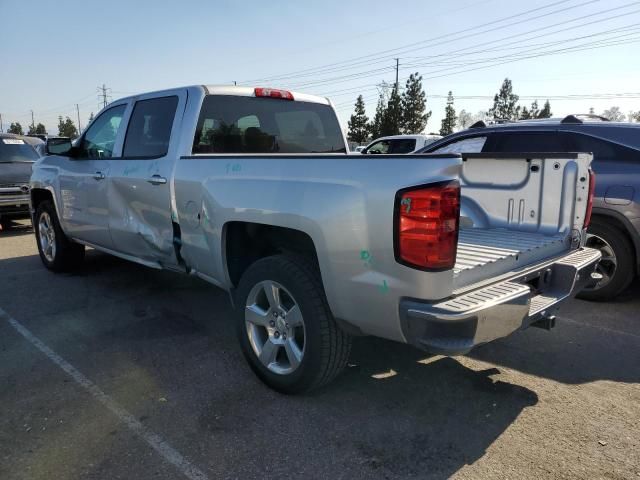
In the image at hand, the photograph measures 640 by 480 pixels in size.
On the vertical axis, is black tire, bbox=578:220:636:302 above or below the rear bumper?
below

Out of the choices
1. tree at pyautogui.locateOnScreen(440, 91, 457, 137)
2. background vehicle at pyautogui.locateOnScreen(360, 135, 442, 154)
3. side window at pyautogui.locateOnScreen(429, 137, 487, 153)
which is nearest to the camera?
side window at pyautogui.locateOnScreen(429, 137, 487, 153)

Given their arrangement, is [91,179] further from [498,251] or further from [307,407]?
[498,251]

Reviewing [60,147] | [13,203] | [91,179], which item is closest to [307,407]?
[91,179]

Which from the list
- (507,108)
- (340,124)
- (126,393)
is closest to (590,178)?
(340,124)

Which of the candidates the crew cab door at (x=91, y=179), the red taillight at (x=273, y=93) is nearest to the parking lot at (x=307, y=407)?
the crew cab door at (x=91, y=179)

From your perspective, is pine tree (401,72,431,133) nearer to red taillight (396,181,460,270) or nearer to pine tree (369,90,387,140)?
pine tree (369,90,387,140)

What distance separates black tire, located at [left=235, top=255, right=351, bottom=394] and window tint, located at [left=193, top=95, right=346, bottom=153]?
4.56ft

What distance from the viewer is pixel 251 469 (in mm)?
2400

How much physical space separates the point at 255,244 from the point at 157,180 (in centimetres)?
106

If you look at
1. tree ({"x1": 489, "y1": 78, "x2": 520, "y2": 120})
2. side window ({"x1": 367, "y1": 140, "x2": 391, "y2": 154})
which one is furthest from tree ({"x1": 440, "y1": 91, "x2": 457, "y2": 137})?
side window ({"x1": 367, "y1": 140, "x2": 391, "y2": 154})

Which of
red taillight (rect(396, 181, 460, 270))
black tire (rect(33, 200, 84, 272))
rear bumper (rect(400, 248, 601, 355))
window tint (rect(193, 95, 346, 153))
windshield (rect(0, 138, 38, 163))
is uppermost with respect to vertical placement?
window tint (rect(193, 95, 346, 153))

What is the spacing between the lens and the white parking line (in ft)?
7.93

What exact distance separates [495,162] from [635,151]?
1.65 metres

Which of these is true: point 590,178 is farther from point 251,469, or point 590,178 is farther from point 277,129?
point 251,469
